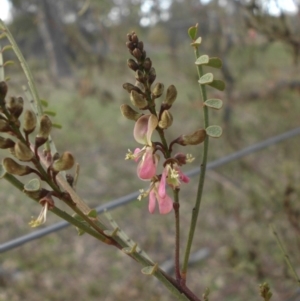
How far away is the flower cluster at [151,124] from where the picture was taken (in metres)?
0.37

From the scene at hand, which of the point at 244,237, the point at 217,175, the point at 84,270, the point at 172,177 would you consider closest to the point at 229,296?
the point at 244,237

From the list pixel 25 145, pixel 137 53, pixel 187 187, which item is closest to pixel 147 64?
pixel 137 53

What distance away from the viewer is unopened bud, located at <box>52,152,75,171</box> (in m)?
0.35

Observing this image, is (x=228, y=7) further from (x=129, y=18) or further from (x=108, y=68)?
(x=108, y=68)

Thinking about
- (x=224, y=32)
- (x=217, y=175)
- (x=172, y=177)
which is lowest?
(x=217, y=175)

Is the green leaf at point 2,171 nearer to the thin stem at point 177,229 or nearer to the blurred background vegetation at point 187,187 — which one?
the thin stem at point 177,229

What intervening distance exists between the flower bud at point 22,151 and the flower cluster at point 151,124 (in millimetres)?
91

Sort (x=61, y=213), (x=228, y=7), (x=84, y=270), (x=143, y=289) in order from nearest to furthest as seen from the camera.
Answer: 1. (x=61, y=213)
2. (x=143, y=289)
3. (x=84, y=270)
4. (x=228, y=7)

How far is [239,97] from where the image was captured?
2.63 meters

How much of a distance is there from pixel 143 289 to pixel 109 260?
63 centimetres

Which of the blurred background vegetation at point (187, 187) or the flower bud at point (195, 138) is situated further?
the blurred background vegetation at point (187, 187)

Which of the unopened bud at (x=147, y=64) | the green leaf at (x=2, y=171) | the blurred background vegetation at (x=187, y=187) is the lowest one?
the blurred background vegetation at (x=187, y=187)

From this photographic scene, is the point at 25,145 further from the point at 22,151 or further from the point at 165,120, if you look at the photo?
the point at 165,120

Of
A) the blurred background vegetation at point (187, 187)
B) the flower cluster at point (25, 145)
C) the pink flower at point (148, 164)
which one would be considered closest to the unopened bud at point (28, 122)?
the flower cluster at point (25, 145)
